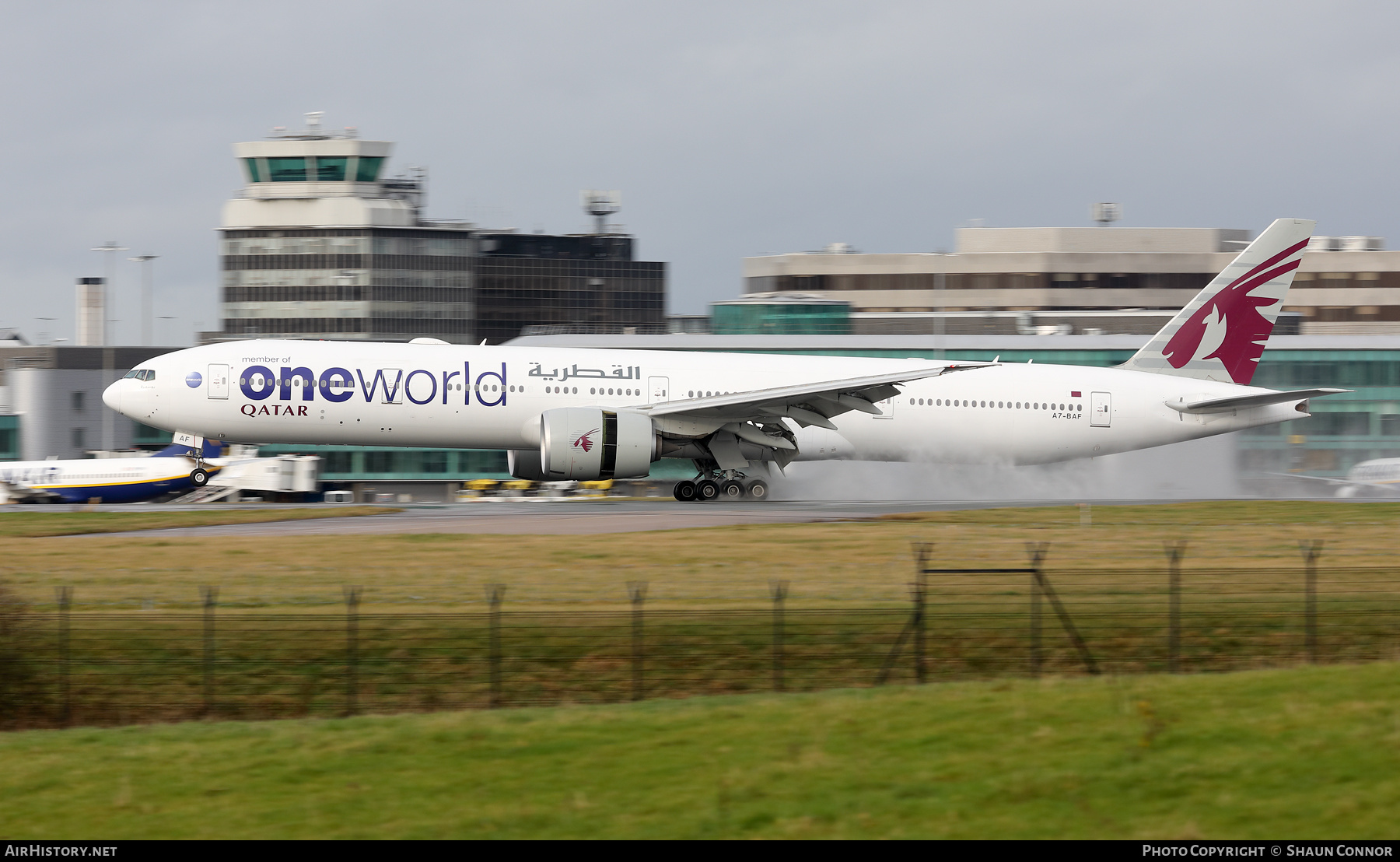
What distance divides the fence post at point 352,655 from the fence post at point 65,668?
3232 mm

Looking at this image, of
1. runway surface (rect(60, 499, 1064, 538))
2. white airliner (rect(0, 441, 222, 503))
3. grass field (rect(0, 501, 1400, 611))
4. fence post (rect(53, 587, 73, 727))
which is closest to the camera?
fence post (rect(53, 587, 73, 727))

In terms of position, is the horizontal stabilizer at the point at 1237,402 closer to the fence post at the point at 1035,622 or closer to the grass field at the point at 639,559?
the grass field at the point at 639,559

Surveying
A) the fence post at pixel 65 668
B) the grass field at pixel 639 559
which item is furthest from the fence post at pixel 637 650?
the fence post at pixel 65 668

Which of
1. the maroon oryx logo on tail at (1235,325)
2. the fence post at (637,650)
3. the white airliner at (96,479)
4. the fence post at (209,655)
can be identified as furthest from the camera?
the white airliner at (96,479)

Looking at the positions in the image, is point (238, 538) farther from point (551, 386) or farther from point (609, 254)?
point (609, 254)

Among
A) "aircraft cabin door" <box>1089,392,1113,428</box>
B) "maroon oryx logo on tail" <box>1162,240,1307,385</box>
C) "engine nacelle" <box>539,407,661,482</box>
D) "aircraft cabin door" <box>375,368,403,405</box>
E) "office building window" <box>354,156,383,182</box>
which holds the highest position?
"office building window" <box>354,156,383,182</box>

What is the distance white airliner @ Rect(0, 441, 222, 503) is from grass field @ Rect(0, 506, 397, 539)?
1530 cm

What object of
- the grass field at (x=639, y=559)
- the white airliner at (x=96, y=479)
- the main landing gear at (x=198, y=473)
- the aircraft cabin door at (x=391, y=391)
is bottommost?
the white airliner at (x=96, y=479)

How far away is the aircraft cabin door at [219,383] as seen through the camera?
3594 cm

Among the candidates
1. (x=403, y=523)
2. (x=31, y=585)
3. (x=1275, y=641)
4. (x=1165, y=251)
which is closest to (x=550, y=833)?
(x=1275, y=641)

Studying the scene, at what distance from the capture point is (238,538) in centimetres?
2855

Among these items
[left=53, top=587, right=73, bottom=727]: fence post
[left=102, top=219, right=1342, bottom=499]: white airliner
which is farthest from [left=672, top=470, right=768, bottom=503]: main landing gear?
[left=53, top=587, right=73, bottom=727]: fence post

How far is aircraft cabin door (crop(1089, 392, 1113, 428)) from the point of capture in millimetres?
41219

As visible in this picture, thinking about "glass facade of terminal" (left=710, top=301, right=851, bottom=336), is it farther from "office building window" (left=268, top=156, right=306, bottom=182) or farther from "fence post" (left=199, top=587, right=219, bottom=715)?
"fence post" (left=199, top=587, right=219, bottom=715)
